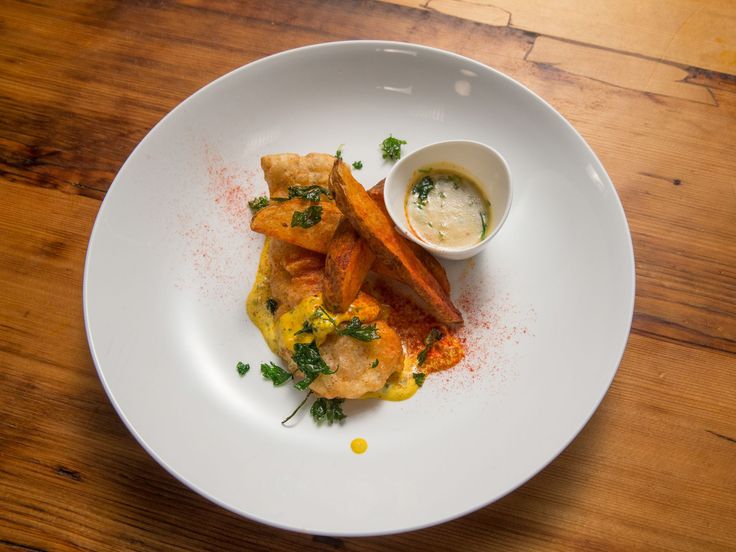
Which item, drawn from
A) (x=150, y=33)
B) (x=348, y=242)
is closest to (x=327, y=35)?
(x=150, y=33)

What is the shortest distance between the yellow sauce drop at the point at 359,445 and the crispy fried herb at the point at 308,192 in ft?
4.69

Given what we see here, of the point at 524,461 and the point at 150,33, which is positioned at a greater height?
the point at 150,33

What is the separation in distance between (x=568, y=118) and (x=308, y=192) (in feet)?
6.24

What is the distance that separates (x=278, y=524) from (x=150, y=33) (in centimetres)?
347

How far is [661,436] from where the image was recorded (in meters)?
3.49

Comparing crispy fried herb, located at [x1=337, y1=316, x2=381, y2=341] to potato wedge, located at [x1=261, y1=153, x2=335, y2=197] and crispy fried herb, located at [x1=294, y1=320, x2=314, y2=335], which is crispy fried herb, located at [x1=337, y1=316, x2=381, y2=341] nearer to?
crispy fried herb, located at [x1=294, y1=320, x2=314, y2=335]

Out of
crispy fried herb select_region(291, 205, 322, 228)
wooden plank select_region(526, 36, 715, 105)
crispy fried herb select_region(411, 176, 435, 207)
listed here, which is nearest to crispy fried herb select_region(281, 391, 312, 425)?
crispy fried herb select_region(291, 205, 322, 228)

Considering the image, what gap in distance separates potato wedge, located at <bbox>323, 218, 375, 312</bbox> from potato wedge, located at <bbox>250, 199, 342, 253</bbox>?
0.06 meters

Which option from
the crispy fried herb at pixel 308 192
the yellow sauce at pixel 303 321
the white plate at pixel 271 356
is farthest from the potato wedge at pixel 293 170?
the yellow sauce at pixel 303 321

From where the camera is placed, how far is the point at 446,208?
3.52 meters

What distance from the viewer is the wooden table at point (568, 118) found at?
3.42 metres

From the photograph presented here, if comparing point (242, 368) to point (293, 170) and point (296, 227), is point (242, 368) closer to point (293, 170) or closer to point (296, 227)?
point (296, 227)

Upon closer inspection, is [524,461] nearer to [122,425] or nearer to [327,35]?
[122,425]

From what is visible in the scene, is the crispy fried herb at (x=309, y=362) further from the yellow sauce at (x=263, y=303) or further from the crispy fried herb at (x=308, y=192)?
the crispy fried herb at (x=308, y=192)
